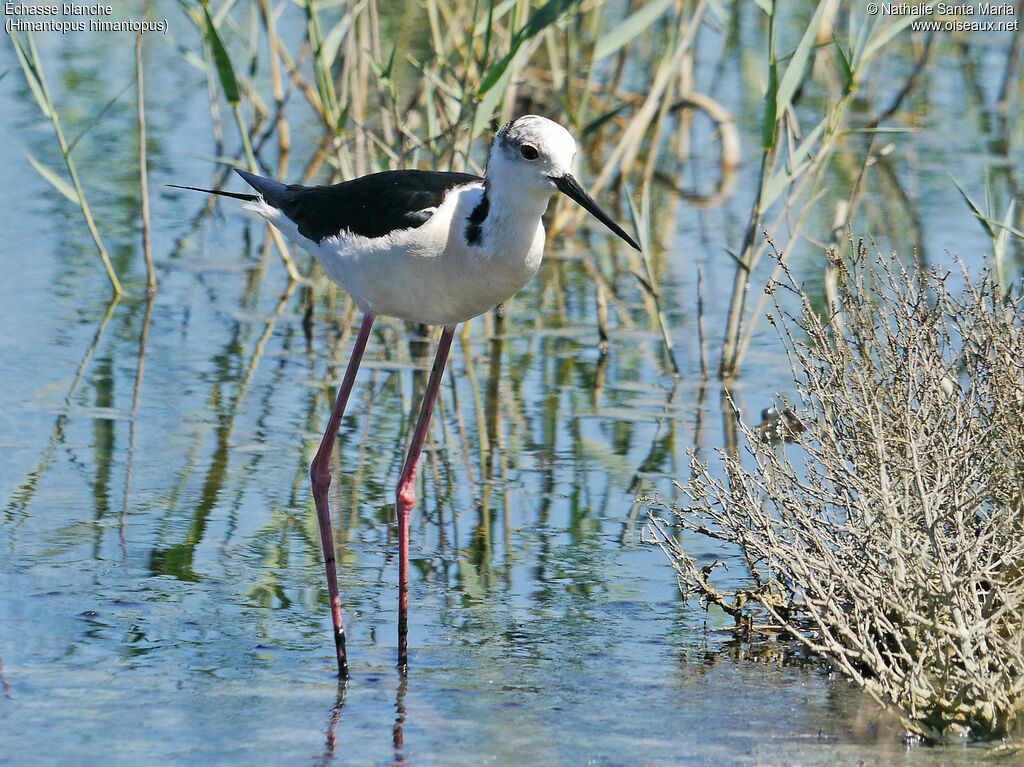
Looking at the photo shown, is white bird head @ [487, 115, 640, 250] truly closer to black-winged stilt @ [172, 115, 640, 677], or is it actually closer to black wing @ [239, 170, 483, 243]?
black-winged stilt @ [172, 115, 640, 677]

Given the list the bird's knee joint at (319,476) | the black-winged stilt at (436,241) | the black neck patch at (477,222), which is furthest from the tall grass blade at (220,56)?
the black neck patch at (477,222)

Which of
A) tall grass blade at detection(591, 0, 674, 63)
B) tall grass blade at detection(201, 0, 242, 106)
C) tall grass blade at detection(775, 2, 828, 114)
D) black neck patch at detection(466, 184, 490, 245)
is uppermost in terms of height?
→ tall grass blade at detection(591, 0, 674, 63)

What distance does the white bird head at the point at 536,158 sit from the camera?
3.62m

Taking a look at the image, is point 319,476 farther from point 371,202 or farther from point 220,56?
point 220,56

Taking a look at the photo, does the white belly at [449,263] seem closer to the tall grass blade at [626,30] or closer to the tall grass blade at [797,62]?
the tall grass blade at [797,62]

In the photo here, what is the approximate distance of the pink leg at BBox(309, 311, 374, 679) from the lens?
379 centimetres

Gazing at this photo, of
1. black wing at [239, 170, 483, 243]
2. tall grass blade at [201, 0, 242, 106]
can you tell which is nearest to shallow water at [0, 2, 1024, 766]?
black wing at [239, 170, 483, 243]

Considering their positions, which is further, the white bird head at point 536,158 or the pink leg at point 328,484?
the pink leg at point 328,484

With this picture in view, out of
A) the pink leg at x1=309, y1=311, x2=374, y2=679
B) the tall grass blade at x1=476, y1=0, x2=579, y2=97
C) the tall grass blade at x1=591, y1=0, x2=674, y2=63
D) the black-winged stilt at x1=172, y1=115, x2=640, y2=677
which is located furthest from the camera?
the tall grass blade at x1=591, y1=0, x2=674, y2=63

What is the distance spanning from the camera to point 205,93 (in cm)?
1036

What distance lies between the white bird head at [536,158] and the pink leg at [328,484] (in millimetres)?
620

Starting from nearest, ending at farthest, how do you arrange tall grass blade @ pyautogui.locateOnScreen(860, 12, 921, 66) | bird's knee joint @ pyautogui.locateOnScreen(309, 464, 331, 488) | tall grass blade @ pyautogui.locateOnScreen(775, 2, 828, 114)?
bird's knee joint @ pyautogui.locateOnScreen(309, 464, 331, 488) → tall grass blade @ pyautogui.locateOnScreen(775, 2, 828, 114) → tall grass blade @ pyautogui.locateOnScreen(860, 12, 921, 66)

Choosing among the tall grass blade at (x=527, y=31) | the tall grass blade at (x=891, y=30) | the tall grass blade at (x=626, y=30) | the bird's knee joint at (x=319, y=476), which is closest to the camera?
the bird's knee joint at (x=319, y=476)

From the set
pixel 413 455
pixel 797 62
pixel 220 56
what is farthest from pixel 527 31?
pixel 413 455
